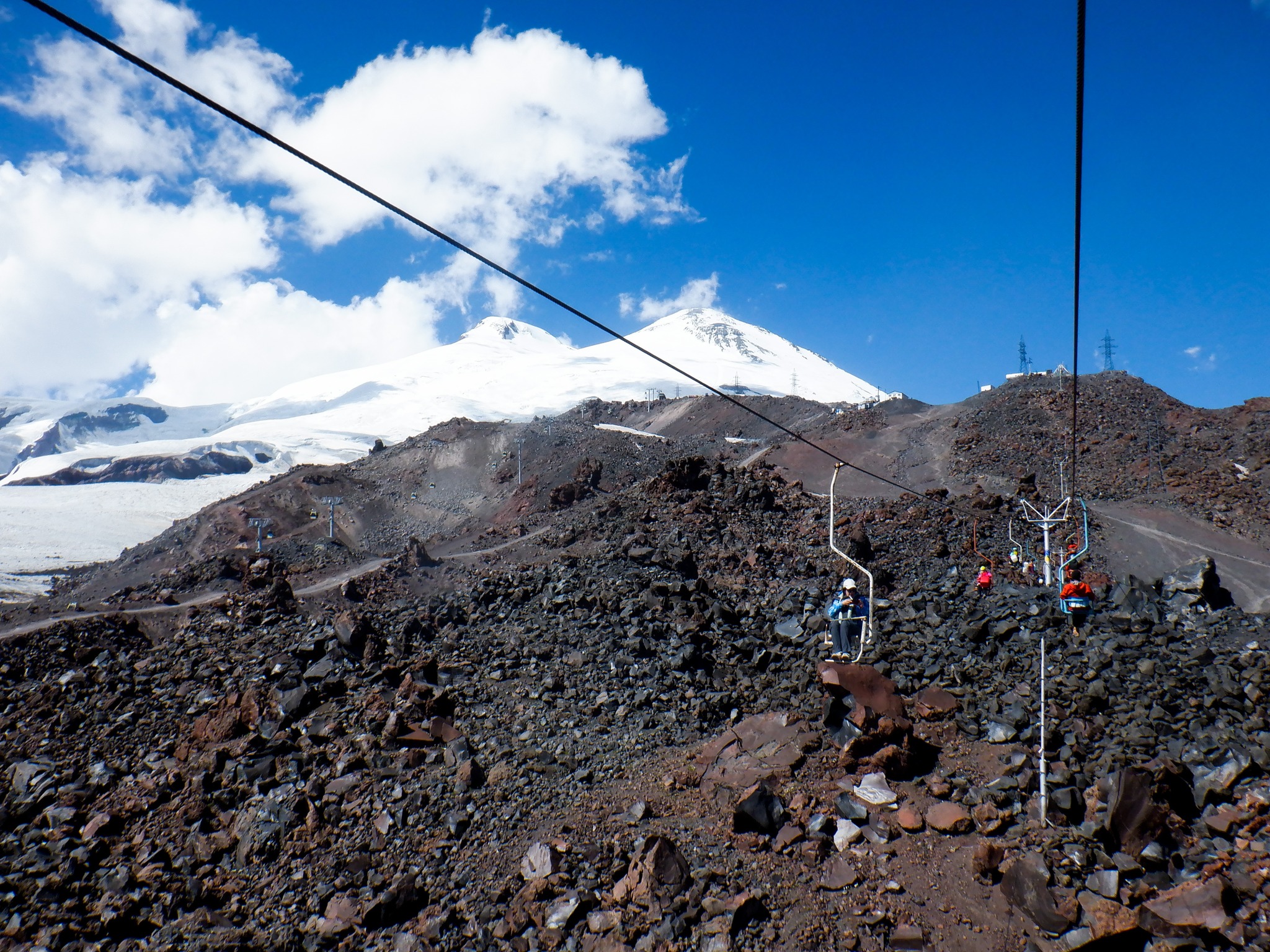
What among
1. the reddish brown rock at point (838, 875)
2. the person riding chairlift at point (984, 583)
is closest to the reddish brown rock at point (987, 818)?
the reddish brown rock at point (838, 875)

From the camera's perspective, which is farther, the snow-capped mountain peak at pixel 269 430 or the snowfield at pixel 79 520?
the snow-capped mountain peak at pixel 269 430

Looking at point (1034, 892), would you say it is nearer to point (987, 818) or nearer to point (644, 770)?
point (987, 818)

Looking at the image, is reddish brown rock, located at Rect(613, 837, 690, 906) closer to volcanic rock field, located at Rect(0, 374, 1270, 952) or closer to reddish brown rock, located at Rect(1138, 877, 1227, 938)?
volcanic rock field, located at Rect(0, 374, 1270, 952)

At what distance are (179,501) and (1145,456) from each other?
93738mm

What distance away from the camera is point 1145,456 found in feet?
149

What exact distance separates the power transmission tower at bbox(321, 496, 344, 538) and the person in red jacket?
48447 millimetres

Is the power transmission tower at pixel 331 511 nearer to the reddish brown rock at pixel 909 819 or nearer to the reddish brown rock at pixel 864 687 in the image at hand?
the reddish brown rock at pixel 864 687

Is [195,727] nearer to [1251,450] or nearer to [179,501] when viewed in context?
[1251,450]

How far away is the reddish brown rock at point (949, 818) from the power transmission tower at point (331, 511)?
49.7 meters

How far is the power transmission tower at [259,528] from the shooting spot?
46906mm

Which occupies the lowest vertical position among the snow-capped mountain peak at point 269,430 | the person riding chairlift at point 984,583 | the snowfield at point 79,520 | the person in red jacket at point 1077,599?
the snowfield at point 79,520

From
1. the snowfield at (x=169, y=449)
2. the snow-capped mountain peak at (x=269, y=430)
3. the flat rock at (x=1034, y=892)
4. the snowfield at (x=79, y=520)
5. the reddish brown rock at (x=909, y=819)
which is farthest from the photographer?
the snow-capped mountain peak at (x=269, y=430)

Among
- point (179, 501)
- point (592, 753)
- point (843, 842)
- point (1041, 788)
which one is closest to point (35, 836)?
point (592, 753)

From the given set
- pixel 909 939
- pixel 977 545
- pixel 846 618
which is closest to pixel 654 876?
pixel 909 939
